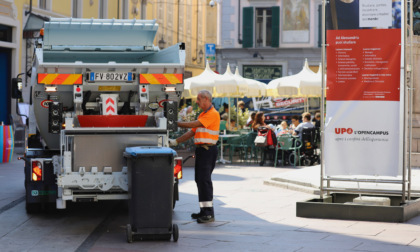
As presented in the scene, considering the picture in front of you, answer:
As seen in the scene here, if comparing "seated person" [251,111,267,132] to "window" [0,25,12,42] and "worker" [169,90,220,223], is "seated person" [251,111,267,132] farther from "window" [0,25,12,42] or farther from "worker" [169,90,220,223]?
"worker" [169,90,220,223]

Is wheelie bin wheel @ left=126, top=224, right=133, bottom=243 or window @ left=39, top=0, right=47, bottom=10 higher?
window @ left=39, top=0, right=47, bottom=10

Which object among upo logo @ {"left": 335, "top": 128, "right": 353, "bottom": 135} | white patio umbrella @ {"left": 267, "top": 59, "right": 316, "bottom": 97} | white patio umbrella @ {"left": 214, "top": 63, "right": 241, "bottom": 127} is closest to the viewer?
upo logo @ {"left": 335, "top": 128, "right": 353, "bottom": 135}

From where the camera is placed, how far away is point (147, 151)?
916 centimetres

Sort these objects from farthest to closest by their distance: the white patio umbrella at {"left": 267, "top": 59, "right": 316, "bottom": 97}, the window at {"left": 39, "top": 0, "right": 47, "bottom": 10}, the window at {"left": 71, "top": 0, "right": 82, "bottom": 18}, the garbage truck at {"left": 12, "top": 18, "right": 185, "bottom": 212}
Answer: the window at {"left": 71, "top": 0, "right": 82, "bottom": 18}, the window at {"left": 39, "top": 0, "right": 47, "bottom": 10}, the white patio umbrella at {"left": 267, "top": 59, "right": 316, "bottom": 97}, the garbage truck at {"left": 12, "top": 18, "right": 185, "bottom": 212}

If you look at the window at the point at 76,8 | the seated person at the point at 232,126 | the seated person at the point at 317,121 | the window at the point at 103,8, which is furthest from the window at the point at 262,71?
the seated person at the point at 317,121

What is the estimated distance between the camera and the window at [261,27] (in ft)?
133

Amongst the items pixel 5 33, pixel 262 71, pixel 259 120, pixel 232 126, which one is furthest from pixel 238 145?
pixel 262 71

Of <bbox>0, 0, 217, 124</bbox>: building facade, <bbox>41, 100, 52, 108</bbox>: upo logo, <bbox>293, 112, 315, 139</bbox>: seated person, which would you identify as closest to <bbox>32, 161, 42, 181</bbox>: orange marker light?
<bbox>41, 100, 52, 108</bbox>: upo logo

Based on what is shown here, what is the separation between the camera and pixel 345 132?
11352mm

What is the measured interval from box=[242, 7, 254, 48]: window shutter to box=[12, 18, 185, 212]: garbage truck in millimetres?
27777

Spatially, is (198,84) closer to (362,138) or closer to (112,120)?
(362,138)

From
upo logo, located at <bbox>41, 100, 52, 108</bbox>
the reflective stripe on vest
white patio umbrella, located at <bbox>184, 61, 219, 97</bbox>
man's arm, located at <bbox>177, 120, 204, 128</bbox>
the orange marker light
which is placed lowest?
the orange marker light

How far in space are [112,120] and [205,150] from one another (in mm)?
1242

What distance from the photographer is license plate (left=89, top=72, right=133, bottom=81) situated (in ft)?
36.8
